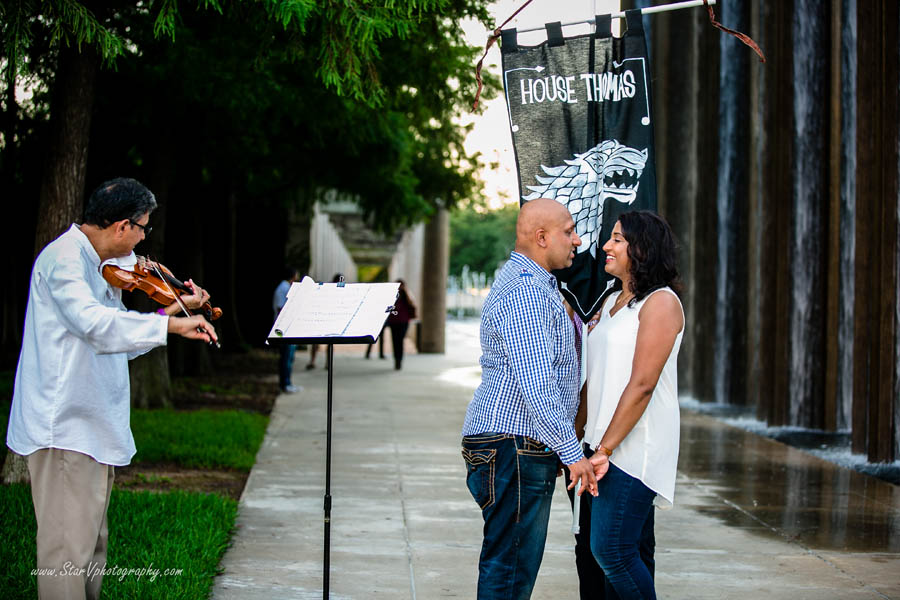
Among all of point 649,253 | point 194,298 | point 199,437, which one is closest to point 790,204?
point 199,437

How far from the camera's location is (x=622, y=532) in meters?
Answer: 3.99

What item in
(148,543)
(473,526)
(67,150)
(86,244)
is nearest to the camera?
(86,244)

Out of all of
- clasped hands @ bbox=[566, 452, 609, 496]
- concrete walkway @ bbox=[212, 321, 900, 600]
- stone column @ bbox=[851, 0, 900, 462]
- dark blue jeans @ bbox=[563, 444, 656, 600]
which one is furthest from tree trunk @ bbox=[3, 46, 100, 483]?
stone column @ bbox=[851, 0, 900, 462]

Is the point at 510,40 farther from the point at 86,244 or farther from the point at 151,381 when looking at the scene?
the point at 151,381

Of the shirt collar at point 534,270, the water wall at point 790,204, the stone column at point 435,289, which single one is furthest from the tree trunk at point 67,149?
the stone column at point 435,289

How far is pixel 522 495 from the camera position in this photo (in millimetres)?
3988

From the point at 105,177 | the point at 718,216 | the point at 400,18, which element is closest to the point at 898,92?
the point at 400,18

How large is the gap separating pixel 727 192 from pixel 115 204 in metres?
12.5

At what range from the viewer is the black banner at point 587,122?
511 cm

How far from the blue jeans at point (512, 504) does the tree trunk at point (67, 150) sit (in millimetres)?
5447

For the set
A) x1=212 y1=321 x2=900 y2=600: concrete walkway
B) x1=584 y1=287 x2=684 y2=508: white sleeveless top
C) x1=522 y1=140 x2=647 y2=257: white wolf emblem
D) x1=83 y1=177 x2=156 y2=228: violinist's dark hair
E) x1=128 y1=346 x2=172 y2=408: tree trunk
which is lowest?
x1=212 y1=321 x2=900 y2=600: concrete walkway

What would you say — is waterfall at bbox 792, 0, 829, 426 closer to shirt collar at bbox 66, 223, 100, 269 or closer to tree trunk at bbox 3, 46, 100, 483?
tree trunk at bbox 3, 46, 100, 483

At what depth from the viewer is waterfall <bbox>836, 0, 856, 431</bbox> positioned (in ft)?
38.3

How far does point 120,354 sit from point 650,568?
235 cm
